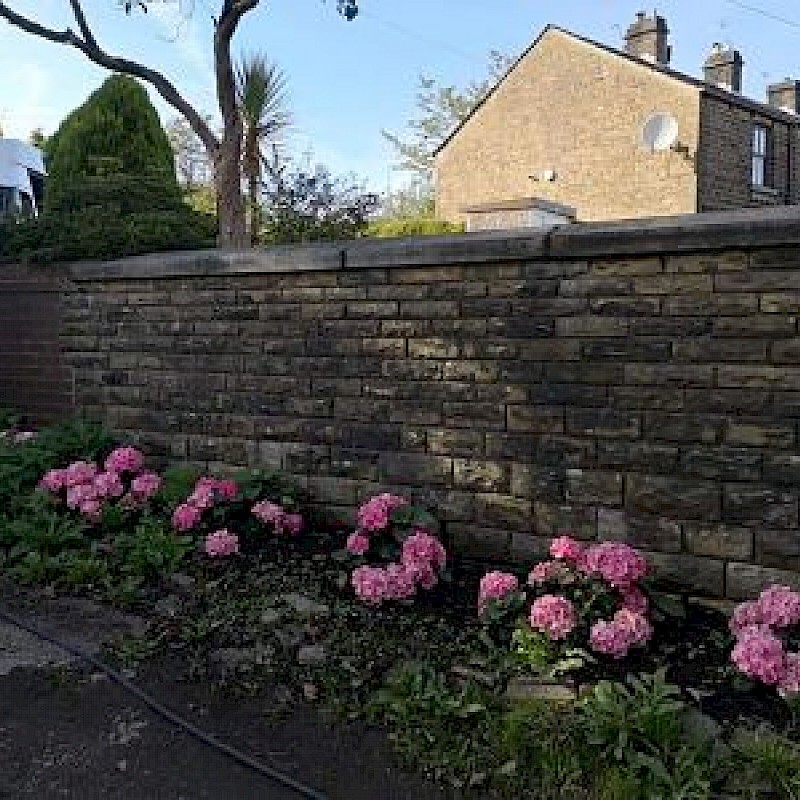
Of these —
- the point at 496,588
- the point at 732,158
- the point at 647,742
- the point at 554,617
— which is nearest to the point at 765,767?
the point at 647,742

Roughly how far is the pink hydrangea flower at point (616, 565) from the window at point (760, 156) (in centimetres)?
1968

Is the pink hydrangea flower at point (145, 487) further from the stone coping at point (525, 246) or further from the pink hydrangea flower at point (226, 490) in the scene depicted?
the stone coping at point (525, 246)

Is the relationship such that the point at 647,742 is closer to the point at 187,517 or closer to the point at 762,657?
the point at 762,657

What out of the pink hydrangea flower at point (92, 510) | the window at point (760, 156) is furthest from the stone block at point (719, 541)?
the window at point (760, 156)

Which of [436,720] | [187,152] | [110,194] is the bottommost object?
[436,720]

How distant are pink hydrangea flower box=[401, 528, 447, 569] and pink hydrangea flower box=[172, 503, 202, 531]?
113 cm

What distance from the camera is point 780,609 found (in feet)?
10.1

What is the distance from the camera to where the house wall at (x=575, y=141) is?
20281 mm

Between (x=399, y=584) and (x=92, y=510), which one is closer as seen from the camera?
(x=399, y=584)

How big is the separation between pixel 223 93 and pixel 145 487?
3.58 m

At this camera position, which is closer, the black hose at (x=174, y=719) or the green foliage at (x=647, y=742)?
the green foliage at (x=647, y=742)

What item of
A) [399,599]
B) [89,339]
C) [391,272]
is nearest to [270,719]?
[399,599]

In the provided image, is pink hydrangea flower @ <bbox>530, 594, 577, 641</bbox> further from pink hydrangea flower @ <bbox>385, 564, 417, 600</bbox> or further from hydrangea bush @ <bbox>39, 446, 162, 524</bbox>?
hydrangea bush @ <bbox>39, 446, 162, 524</bbox>

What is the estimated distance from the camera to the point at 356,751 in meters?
2.93
